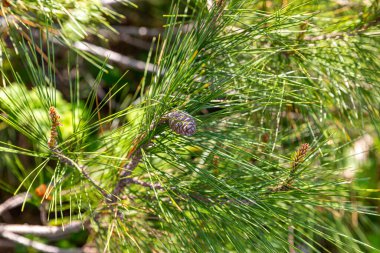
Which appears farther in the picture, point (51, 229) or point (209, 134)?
point (51, 229)

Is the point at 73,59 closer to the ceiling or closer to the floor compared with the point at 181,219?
closer to the ceiling

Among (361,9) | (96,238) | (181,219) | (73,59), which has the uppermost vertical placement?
(361,9)

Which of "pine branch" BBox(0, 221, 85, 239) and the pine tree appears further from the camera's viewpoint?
"pine branch" BBox(0, 221, 85, 239)

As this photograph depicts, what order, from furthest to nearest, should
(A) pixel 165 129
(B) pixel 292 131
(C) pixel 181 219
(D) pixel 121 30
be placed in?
1. (D) pixel 121 30
2. (B) pixel 292 131
3. (C) pixel 181 219
4. (A) pixel 165 129

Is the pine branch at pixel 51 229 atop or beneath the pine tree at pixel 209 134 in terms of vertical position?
beneath

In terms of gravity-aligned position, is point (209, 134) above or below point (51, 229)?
above

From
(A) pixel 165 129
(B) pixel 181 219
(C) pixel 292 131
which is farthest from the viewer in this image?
(C) pixel 292 131

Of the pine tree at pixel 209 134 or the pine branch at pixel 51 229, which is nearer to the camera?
the pine tree at pixel 209 134

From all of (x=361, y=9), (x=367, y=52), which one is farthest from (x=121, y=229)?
(x=361, y=9)

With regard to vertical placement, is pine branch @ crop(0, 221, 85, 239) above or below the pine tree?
below

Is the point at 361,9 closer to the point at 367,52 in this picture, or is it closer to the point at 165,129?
the point at 367,52

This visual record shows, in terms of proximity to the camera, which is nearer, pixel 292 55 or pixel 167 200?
pixel 167 200
